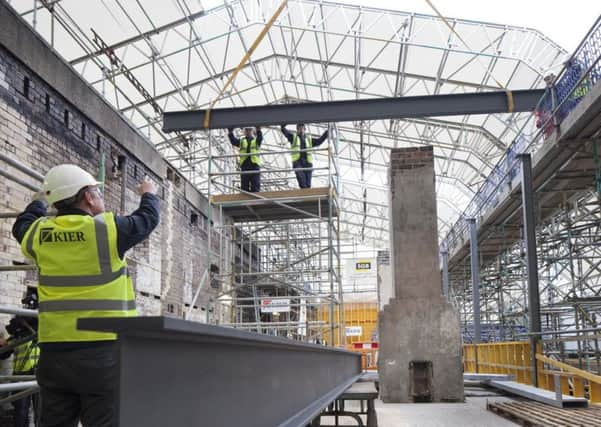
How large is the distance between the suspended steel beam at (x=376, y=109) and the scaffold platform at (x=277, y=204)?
1.44 m

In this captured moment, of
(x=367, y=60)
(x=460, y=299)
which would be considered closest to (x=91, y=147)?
(x=367, y=60)

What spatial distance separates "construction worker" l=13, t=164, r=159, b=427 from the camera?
260 centimetres

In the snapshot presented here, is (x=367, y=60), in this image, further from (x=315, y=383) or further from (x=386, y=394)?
(x=315, y=383)

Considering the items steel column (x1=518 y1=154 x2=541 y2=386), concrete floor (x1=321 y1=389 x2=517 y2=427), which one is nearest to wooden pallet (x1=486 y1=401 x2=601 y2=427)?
concrete floor (x1=321 y1=389 x2=517 y2=427)

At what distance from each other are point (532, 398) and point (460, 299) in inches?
1104

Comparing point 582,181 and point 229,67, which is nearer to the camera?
point 582,181

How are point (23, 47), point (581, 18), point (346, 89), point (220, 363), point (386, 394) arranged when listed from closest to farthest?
point (220, 363) → point (23, 47) → point (386, 394) → point (581, 18) → point (346, 89)

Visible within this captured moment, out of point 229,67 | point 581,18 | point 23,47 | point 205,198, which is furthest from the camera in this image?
point 229,67

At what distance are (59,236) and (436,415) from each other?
6.19m

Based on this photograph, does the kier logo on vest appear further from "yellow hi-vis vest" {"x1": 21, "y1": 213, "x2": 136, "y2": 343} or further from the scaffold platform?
the scaffold platform

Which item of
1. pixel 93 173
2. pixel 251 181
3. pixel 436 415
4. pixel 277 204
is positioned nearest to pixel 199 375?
pixel 436 415

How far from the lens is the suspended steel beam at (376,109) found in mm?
11258

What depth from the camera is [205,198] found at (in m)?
17.9

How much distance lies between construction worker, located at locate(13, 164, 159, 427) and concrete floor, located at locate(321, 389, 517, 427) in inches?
198
